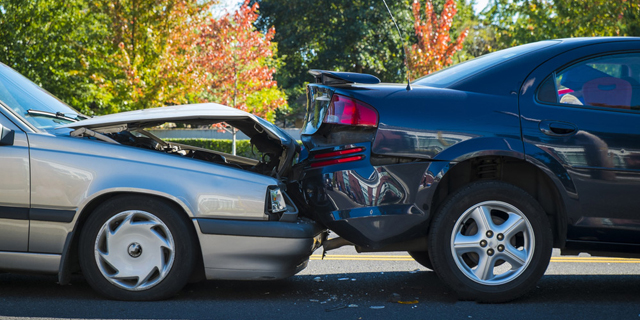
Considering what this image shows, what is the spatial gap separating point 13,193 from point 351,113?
6.90 feet

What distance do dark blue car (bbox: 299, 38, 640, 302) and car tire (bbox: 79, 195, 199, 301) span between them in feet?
2.89

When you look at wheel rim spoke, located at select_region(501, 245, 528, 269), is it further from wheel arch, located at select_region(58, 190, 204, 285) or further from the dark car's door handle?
wheel arch, located at select_region(58, 190, 204, 285)

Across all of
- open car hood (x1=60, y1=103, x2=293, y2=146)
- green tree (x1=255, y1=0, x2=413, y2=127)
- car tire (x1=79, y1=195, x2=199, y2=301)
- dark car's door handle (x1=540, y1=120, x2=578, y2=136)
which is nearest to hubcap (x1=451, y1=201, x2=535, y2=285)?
dark car's door handle (x1=540, y1=120, x2=578, y2=136)

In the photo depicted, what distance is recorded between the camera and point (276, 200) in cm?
391

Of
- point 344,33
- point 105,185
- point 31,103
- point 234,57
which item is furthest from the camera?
point 344,33

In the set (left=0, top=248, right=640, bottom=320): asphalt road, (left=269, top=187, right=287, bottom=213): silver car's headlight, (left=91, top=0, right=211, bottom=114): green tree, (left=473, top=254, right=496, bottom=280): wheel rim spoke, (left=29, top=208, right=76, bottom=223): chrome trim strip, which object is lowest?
(left=0, top=248, right=640, bottom=320): asphalt road

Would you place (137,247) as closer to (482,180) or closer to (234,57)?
(482,180)

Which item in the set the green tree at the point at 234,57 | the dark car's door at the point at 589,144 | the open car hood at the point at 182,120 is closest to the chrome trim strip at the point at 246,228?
the open car hood at the point at 182,120

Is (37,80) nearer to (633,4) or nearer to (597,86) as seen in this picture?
(633,4)

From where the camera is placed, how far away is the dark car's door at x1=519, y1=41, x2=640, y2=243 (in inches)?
151

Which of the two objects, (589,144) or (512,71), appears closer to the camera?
(589,144)

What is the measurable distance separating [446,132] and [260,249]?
4.38ft

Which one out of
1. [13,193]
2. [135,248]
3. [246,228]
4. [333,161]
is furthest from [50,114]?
[333,161]

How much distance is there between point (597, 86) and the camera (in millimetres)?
4047
